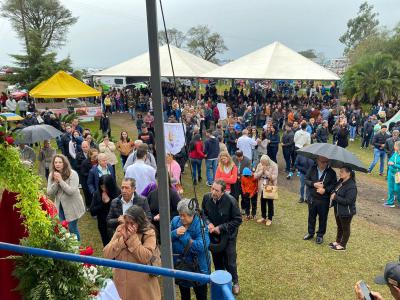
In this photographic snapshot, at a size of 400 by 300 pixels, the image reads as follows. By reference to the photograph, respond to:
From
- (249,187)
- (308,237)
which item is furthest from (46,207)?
(308,237)

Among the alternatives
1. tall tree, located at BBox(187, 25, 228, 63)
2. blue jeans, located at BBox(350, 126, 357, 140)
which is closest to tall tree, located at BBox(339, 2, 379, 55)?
tall tree, located at BBox(187, 25, 228, 63)

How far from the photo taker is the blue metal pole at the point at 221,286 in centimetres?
144

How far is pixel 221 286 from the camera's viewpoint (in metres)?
1.45

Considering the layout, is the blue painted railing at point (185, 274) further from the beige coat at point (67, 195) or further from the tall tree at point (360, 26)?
the tall tree at point (360, 26)

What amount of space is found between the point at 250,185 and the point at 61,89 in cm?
1226

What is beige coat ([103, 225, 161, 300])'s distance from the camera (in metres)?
3.73

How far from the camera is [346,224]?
21.4ft

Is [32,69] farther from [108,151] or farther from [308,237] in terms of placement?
[308,237]

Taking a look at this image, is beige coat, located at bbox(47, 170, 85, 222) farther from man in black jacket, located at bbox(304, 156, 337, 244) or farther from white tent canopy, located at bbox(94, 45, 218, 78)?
white tent canopy, located at bbox(94, 45, 218, 78)

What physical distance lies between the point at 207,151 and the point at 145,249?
6702 mm

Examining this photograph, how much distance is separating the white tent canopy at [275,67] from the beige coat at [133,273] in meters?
13.4

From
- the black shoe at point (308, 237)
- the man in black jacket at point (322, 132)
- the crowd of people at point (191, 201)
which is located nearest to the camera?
the crowd of people at point (191, 201)

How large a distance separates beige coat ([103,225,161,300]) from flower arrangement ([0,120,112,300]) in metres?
1.43

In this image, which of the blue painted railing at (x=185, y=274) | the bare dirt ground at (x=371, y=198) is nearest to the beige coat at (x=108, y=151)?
the bare dirt ground at (x=371, y=198)
